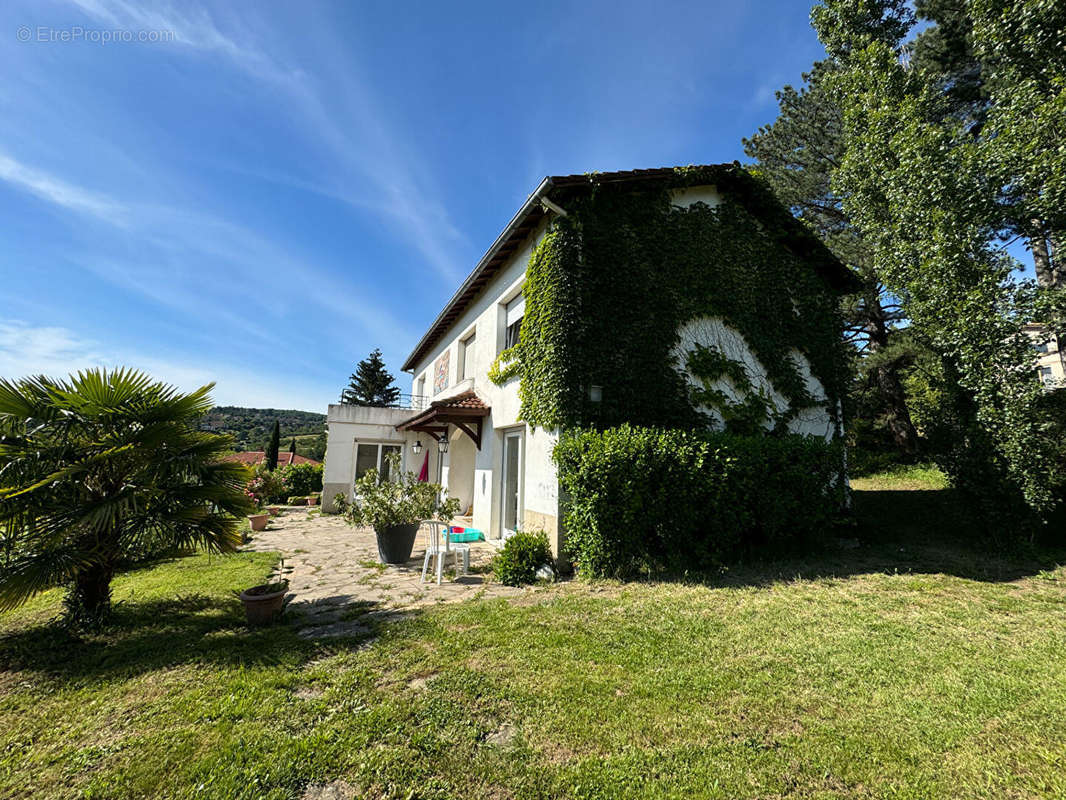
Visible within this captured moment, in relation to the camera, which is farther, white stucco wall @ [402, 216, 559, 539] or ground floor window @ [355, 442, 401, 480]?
ground floor window @ [355, 442, 401, 480]

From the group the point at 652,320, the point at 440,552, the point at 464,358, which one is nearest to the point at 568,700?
the point at 440,552

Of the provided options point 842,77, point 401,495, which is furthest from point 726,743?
point 842,77

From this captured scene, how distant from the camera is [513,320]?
1026 cm

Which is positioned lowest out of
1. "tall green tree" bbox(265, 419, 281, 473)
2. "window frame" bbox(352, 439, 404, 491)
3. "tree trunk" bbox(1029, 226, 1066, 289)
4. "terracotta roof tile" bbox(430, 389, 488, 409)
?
"window frame" bbox(352, 439, 404, 491)

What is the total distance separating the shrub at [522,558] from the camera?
6.74 metres

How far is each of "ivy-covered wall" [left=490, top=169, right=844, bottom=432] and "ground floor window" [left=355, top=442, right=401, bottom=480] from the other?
9805 millimetres

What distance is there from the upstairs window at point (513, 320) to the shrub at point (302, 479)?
17636mm

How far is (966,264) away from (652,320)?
568cm

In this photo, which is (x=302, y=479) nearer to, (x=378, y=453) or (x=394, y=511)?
(x=378, y=453)

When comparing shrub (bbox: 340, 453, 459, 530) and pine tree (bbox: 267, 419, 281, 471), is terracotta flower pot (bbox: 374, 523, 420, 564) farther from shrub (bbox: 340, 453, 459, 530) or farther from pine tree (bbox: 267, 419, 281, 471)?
pine tree (bbox: 267, 419, 281, 471)

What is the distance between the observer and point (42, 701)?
3.35 meters

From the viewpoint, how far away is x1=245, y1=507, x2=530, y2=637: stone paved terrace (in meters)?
5.32

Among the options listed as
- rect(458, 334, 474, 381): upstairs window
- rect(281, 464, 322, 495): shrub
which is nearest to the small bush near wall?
rect(458, 334, 474, 381): upstairs window

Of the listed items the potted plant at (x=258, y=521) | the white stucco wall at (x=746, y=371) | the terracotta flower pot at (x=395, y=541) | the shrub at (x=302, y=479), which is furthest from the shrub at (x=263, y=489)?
the white stucco wall at (x=746, y=371)
